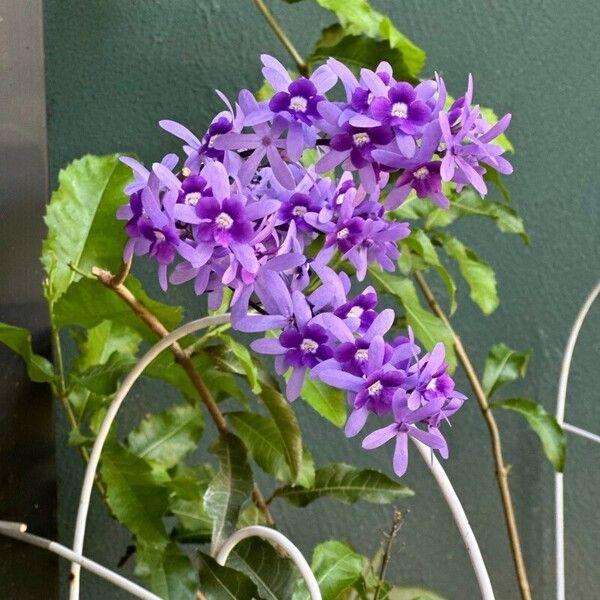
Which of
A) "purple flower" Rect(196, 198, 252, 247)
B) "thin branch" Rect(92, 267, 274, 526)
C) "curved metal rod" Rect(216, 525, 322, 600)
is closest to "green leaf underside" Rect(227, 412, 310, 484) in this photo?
"thin branch" Rect(92, 267, 274, 526)

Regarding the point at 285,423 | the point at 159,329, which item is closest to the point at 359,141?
the point at 159,329

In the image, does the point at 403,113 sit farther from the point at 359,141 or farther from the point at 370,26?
the point at 370,26

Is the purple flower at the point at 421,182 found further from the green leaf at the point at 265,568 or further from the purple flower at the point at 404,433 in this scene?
the green leaf at the point at 265,568

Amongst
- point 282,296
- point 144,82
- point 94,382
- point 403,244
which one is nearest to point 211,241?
point 282,296

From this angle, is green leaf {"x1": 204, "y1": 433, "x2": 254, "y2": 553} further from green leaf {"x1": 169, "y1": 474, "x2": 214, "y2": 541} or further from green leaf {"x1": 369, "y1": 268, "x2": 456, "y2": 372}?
green leaf {"x1": 369, "y1": 268, "x2": 456, "y2": 372}

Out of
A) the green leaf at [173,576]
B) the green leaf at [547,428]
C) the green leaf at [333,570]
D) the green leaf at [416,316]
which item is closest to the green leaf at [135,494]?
the green leaf at [173,576]

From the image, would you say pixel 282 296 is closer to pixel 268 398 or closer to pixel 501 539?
pixel 268 398
